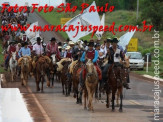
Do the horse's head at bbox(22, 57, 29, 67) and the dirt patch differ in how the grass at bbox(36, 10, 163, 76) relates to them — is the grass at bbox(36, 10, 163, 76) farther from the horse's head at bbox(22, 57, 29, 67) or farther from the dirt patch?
the horse's head at bbox(22, 57, 29, 67)

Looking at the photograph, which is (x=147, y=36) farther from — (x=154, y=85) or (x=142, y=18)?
(x=154, y=85)

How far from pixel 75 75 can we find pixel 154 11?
4732 centimetres

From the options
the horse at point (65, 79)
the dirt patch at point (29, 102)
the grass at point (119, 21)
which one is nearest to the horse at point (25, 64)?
the dirt patch at point (29, 102)

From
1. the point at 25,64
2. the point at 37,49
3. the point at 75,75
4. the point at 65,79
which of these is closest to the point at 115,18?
the point at 25,64

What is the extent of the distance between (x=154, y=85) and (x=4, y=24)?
1455 inches

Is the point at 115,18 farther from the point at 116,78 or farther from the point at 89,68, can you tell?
the point at 89,68

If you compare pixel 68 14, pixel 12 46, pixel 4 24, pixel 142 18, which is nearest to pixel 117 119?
pixel 12 46

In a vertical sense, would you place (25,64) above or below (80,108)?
above

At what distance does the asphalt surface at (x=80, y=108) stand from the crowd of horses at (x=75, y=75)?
46cm

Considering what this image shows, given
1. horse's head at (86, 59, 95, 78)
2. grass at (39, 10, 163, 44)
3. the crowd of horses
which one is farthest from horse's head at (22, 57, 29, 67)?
grass at (39, 10, 163, 44)

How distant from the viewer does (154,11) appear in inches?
2756

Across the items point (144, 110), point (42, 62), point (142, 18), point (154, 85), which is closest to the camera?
point (144, 110)

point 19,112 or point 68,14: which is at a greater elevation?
point 68,14

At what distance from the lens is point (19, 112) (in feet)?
62.3
